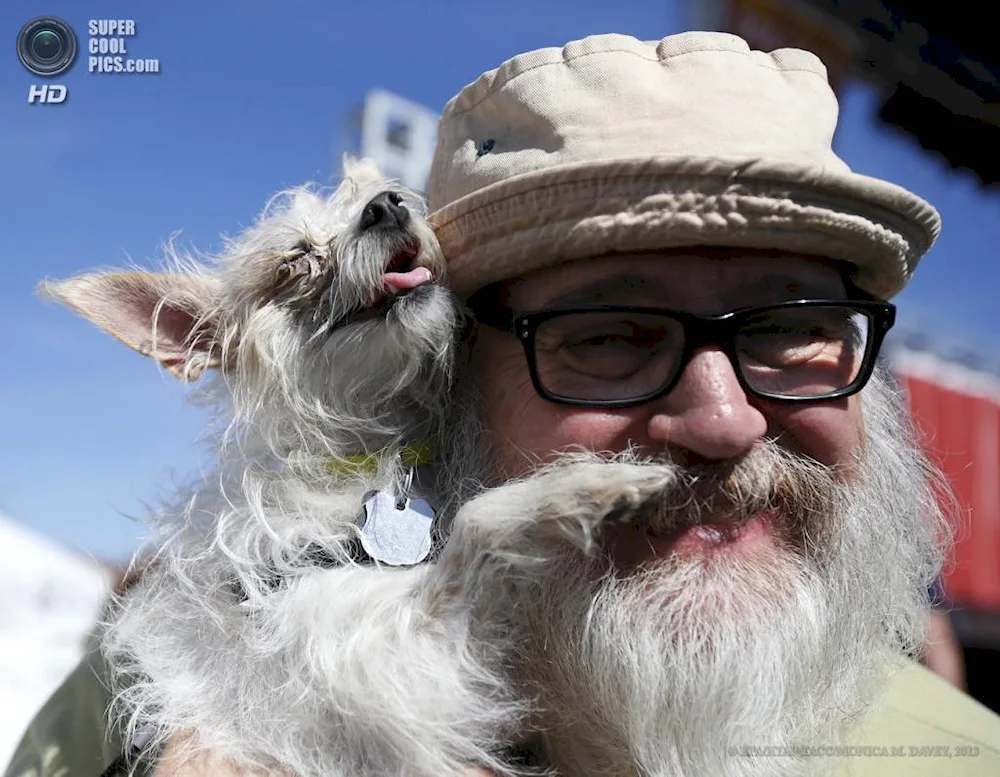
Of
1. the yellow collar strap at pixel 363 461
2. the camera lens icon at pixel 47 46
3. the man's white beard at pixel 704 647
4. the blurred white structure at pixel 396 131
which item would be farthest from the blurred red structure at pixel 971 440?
the camera lens icon at pixel 47 46

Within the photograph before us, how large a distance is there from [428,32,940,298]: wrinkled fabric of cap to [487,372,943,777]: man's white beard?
0.33 metres

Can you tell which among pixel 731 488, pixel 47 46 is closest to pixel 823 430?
pixel 731 488

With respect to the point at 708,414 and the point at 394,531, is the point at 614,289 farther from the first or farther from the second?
the point at 394,531

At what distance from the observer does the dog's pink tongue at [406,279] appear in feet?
4.21

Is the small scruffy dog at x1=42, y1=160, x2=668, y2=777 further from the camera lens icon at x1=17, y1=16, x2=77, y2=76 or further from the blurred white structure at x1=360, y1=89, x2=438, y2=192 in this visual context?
the blurred white structure at x1=360, y1=89, x2=438, y2=192

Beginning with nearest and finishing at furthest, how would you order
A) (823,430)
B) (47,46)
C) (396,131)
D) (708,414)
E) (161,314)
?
(708,414), (823,430), (161,314), (47,46), (396,131)

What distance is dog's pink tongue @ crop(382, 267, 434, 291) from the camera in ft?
4.21

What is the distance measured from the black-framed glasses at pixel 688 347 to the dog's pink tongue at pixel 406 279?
0.17m

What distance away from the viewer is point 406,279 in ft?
4.24

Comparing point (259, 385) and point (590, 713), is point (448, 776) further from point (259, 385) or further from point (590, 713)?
point (259, 385)

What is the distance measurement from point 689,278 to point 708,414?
0.21 meters

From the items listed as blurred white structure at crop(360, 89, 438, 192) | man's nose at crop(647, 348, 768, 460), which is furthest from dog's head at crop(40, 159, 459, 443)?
blurred white structure at crop(360, 89, 438, 192)

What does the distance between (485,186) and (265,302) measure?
459mm

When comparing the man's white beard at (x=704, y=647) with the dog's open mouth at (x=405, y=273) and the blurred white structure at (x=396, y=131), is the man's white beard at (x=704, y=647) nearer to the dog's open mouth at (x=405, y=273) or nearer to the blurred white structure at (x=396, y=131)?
the dog's open mouth at (x=405, y=273)
